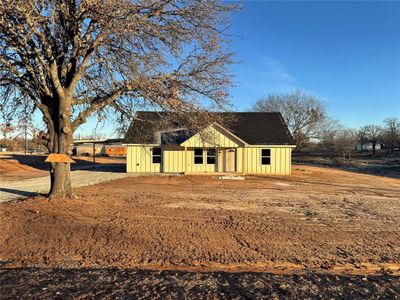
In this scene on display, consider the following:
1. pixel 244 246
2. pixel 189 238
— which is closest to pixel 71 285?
pixel 189 238

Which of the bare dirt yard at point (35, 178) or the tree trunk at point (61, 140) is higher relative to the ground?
the tree trunk at point (61, 140)

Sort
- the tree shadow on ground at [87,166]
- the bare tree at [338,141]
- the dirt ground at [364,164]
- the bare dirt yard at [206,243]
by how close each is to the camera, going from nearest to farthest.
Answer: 1. the bare dirt yard at [206,243]
2. the tree shadow on ground at [87,166]
3. the dirt ground at [364,164]
4. the bare tree at [338,141]

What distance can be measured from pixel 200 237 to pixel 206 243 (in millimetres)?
380

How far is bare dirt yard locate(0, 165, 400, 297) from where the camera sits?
4.97 m

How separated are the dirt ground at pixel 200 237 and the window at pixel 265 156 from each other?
49.5 ft

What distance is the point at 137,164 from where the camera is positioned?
→ 25.5 m

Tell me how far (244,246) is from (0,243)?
493 centimetres

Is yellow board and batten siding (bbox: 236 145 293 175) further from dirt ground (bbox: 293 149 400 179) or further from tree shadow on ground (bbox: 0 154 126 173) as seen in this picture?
tree shadow on ground (bbox: 0 154 126 173)

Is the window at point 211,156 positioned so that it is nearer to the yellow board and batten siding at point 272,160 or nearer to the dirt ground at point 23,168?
the yellow board and batten siding at point 272,160

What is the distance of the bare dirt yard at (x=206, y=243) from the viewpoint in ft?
16.3

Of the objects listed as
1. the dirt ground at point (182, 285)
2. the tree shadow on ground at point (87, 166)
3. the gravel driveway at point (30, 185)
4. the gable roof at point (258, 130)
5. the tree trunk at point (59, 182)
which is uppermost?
the gable roof at point (258, 130)

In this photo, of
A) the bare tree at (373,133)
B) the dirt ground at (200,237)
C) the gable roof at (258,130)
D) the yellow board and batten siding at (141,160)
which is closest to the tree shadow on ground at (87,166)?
the yellow board and batten siding at (141,160)

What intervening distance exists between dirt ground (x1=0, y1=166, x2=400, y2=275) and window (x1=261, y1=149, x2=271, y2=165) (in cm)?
1508

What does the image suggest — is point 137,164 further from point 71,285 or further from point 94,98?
point 71,285
